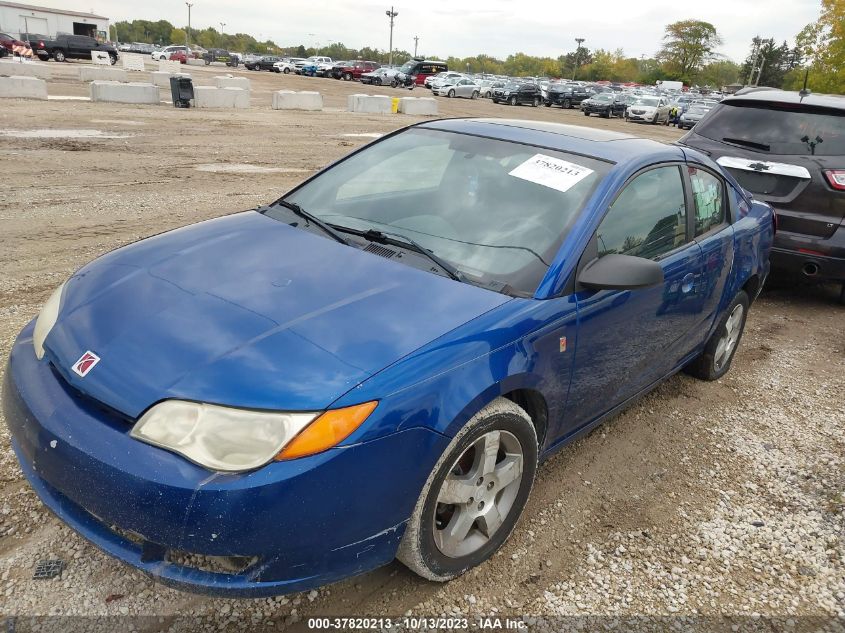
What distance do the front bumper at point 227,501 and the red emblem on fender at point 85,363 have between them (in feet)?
0.25

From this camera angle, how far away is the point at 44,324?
252 cm

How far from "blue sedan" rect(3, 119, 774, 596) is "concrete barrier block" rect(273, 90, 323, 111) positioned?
20.5m

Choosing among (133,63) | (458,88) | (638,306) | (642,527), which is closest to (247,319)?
(638,306)

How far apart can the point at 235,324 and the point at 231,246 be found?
74 cm

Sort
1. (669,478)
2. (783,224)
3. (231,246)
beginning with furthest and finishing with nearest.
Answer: (783,224) → (669,478) → (231,246)

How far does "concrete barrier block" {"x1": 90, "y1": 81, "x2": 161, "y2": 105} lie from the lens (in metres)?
19.2

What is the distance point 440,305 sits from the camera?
241 cm

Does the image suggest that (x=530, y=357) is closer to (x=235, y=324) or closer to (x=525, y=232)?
(x=525, y=232)

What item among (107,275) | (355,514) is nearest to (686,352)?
(355,514)

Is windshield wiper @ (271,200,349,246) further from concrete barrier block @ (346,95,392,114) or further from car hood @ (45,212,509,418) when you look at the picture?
concrete barrier block @ (346,95,392,114)

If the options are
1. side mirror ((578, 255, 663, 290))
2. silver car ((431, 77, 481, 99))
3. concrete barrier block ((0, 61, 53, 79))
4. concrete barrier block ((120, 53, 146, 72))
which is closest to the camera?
side mirror ((578, 255, 663, 290))

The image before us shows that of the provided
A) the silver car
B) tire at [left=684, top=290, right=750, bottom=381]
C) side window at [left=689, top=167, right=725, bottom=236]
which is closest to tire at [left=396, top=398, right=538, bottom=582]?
side window at [left=689, top=167, right=725, bottom=236]

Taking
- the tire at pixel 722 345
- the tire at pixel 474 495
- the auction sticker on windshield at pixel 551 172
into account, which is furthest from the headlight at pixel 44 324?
the tire at pixel 722 345

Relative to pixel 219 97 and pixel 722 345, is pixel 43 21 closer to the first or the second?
pixel 219 97
